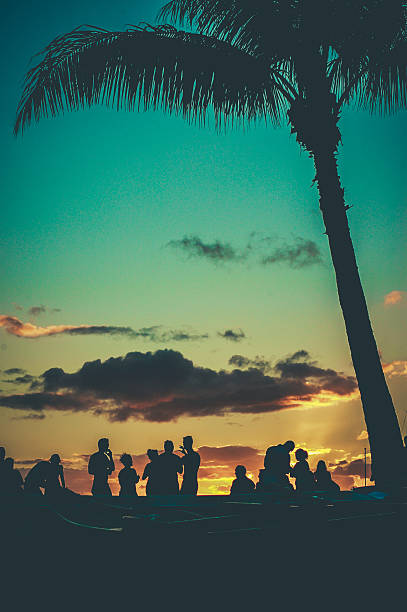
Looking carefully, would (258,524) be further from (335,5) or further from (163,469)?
(335,5)

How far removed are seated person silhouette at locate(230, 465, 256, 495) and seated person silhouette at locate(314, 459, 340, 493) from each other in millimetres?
1003

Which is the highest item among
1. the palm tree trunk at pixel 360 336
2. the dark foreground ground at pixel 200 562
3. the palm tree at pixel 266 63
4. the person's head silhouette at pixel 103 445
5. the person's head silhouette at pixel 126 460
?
the palm tree at pixel 266 63

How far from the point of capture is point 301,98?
392 inches

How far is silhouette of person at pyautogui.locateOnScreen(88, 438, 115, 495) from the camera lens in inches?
396

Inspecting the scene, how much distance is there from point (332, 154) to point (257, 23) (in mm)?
2279

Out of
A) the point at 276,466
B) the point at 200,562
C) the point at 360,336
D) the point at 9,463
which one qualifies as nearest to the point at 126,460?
the point at 9,463

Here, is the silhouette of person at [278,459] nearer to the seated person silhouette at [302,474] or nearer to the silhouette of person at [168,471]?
the seated person silhouette at [302,474]

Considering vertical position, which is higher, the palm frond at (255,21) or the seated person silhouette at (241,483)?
the palm frond at (255,21)

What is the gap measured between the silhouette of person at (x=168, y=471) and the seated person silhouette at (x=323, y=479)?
2.12 m

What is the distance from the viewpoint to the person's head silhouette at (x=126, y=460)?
408 inches

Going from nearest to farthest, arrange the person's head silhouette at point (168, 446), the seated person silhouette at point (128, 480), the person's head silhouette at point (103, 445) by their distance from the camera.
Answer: the person's head silhouette at point (168, 446)
the seated person silhouette at point (128, 480)
the person's head silhouette at point (103, 445)

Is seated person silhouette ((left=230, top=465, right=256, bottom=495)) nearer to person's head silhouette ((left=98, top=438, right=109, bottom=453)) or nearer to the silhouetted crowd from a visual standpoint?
the silhouetted crowd

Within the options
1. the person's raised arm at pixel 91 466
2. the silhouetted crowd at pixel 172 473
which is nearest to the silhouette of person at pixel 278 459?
the silhouetted crowd at pixel 172 473

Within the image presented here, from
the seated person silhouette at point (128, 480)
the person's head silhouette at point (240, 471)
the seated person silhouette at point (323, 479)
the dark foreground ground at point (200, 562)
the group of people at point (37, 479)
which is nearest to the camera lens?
the dark foreground ground at point (200, 562)
